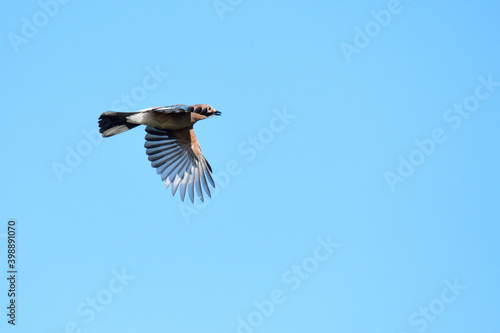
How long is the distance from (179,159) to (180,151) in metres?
0.20

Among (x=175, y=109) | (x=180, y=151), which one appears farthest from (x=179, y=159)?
(x=175, y=109)

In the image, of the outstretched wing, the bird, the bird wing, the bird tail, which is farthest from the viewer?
the outstretched wing

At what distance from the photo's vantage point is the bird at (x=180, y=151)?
1352cm

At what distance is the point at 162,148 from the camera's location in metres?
14.4

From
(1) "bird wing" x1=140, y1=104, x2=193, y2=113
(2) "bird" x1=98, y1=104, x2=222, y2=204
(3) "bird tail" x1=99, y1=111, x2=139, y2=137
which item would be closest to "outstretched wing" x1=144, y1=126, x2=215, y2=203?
(2) "bird" x1=98, y1=104, x2=222, y2=204

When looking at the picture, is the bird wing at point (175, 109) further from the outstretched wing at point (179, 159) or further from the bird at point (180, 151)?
the outstretched wing at point (179, 159)

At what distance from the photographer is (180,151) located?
47.5 feet

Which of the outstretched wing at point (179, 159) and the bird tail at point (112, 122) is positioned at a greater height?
the bird tail at point (112, 122)

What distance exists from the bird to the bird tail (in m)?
0.30

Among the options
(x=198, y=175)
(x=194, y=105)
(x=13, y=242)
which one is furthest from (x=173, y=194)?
(x=13, y=242)

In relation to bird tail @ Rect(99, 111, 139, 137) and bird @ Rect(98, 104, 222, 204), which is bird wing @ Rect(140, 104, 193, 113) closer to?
bird @ Rect(98, 104, 222, 204)

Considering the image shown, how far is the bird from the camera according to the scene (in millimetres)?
13516

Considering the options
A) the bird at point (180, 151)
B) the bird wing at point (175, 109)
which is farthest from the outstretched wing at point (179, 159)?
the bird wing at point (175, 109)

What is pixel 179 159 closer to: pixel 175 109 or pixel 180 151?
Answer: pixel 180 151
